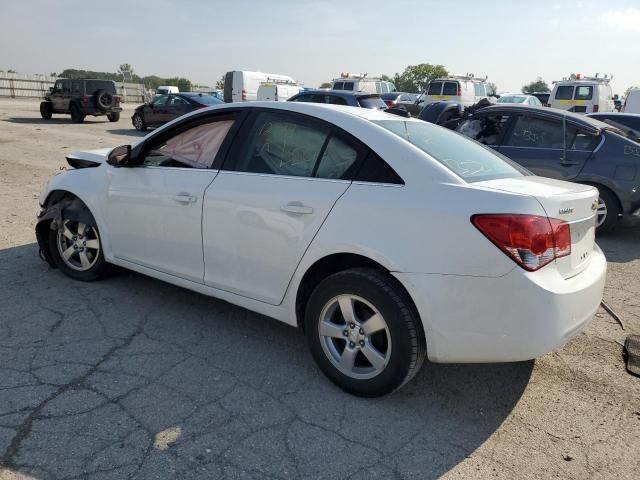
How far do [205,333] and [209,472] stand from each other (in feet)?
4.88

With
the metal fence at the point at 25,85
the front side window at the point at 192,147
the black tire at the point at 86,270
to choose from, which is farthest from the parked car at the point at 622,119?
the metal fence at the point at 25,85

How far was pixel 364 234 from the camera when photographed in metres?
2.89

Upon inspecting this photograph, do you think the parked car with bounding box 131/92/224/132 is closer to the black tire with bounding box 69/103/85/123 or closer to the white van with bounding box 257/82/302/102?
the white van with bounding box 257/82/302/102

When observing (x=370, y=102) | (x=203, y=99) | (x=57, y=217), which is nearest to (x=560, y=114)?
(x=57, y=217)

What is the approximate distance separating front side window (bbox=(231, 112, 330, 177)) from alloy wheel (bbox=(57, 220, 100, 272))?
1.71 meters

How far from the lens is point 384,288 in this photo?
9.25ft

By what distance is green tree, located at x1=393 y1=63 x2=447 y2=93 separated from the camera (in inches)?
3164

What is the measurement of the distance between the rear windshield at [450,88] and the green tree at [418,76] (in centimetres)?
5661

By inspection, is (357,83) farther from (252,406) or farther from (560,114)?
(252,406)

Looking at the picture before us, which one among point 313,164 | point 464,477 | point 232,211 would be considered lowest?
point 464,477

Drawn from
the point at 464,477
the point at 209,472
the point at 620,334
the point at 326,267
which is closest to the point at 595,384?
the point at 620,334

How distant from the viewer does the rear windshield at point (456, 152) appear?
121 inches

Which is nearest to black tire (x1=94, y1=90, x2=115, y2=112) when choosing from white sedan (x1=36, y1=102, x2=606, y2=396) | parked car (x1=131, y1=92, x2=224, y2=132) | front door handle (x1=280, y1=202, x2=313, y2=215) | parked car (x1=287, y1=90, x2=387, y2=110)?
parked car (x1=131, y1=92, x2=224, y2=132)

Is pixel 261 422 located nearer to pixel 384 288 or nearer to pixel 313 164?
pixel 384 288
